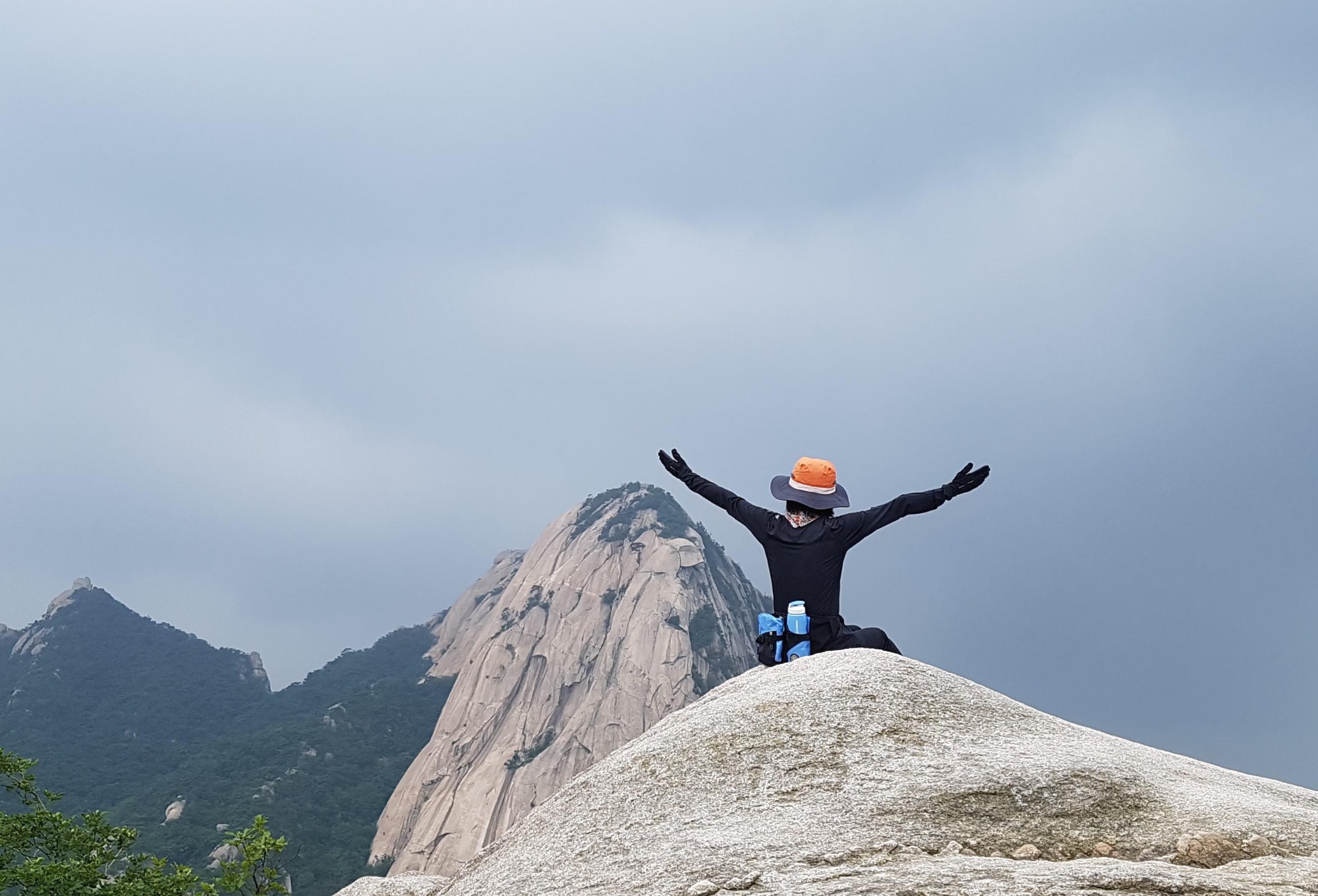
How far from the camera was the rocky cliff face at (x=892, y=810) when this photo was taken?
5871mm

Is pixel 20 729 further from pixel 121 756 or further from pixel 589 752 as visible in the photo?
pixel 589 752

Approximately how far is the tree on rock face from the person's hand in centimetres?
835

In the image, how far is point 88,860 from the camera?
15891mm

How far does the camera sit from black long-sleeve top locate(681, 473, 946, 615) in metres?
10.3

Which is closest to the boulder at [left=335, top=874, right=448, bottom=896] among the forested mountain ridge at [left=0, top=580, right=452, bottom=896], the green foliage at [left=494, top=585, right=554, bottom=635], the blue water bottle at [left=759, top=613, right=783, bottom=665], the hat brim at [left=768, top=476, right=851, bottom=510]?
the blue water bottle at [left=759, top=613, right=783, bottom=665]

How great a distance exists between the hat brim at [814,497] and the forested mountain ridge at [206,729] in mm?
56393

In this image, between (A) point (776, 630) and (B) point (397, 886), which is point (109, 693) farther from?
(A) point (776, 630)

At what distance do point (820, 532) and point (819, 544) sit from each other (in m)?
0.13

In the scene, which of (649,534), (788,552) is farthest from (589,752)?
(788,552)

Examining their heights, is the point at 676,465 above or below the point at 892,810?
above

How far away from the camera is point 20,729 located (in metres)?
83.2

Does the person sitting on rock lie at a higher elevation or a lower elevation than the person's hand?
lower

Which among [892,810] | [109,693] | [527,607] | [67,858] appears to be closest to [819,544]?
[892,810]

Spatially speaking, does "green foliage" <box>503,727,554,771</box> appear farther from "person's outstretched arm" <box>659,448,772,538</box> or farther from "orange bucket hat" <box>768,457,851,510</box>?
"orange bucket hat" <box>768,457,851,510</box>
